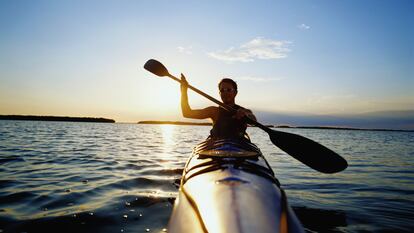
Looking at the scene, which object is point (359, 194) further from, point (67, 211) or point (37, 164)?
point (37, 164)

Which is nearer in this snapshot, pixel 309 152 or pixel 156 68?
pixel 309 152

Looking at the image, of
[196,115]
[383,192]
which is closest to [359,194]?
[383,192]

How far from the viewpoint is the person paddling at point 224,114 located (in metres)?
5.91

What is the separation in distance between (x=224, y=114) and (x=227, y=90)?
617 mm

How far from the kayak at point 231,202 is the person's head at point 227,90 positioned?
124 inches

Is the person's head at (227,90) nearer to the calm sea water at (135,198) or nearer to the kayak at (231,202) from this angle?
the calm sea water at (135,198)

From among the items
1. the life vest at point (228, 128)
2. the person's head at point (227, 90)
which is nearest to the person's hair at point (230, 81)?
the person's head at point (227, 90)

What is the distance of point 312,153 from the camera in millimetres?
5273

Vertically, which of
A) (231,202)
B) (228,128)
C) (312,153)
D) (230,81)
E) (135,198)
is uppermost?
(230,81)

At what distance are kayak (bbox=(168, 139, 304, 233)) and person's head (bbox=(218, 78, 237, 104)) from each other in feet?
10.3

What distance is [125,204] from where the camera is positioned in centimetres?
502

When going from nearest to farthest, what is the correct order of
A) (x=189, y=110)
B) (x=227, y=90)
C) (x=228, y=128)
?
(x=228, y=128)
(x=227, y=90)
(x=189, y=110)

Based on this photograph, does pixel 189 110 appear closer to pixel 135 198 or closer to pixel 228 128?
pixel 228 128

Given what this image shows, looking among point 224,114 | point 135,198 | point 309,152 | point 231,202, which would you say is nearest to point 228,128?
point 224,114
